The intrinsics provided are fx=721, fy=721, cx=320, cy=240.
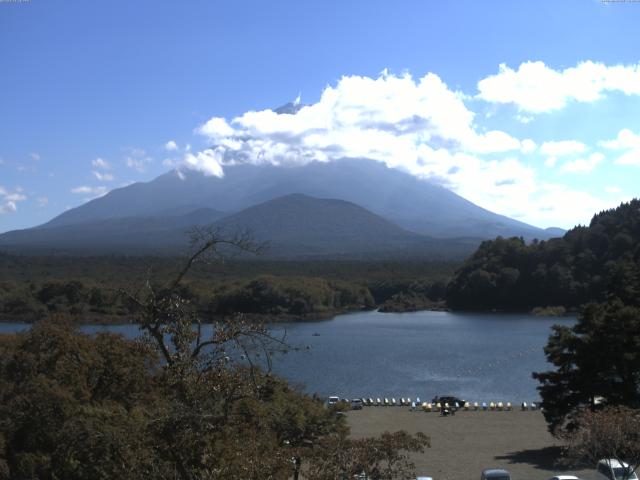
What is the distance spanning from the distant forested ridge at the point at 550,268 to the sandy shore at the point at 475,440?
30756 millimetres

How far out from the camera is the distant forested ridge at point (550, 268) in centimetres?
4888

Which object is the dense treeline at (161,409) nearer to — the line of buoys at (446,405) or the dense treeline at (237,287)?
the line of buoys at (446,405)

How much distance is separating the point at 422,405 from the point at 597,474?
33.1 ft

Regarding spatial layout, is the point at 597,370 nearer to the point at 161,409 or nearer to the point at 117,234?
the point at 161,409

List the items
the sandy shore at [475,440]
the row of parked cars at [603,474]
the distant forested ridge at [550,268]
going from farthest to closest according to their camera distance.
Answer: the distant forested ridge at [550,268] → the sandy shore at [475,440] → the row of parked cars at [603,474]

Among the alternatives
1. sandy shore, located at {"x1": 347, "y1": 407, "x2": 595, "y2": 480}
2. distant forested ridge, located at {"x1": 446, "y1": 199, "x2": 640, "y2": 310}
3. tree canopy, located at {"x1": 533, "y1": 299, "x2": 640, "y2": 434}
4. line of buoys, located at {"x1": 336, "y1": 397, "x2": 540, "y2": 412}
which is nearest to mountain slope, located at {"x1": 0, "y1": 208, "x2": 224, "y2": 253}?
distant forested ridge, located at {"x1": 446, "y1": 199, "x2": 640, "y2": 310}

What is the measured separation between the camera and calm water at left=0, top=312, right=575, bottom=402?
24.5 metres

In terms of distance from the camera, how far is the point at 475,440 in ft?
50.5

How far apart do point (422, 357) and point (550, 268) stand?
22633mm

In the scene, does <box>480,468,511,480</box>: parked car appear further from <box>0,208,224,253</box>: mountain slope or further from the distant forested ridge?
<box>0,208,224,253</box>: mountain slope

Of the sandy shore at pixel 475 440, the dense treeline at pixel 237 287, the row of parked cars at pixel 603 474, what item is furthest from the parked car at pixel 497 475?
the dense treeline at pixel 237 287

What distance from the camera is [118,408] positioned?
7.53 m

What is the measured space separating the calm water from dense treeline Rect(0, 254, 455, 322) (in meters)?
3.62

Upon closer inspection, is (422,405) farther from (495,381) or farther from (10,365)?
(10,365)
